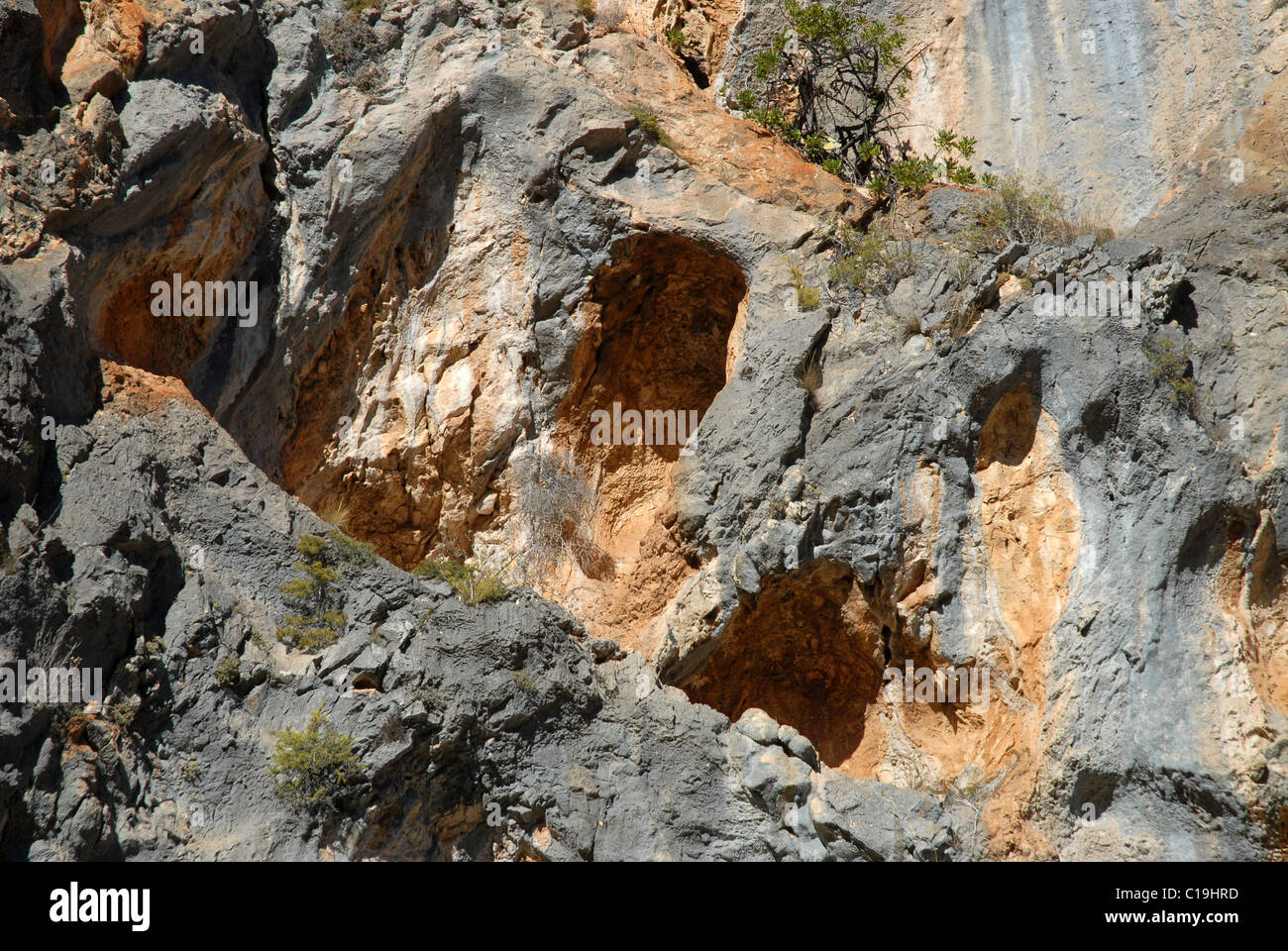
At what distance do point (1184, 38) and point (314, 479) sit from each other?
9368mm

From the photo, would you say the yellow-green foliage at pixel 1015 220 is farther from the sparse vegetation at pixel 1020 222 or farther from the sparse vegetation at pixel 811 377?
the sparse vegetation at pixel 811 377

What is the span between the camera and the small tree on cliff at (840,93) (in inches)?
500

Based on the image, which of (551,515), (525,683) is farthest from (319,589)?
(551,515)

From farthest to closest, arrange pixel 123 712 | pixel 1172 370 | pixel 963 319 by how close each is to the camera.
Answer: pixel 963 319
pixel 1172 370
pixel 123 712

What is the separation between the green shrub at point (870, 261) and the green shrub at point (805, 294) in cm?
25

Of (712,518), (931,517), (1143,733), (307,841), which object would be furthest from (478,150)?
(1143,733)

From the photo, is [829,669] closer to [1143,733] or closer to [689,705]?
[689,705]

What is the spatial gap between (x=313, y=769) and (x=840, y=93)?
916cm

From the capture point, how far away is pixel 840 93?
1329cm

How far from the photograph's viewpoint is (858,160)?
13.0 meters

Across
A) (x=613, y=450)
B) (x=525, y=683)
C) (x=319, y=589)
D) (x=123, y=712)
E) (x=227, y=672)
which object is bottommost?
(x=123, y=712)

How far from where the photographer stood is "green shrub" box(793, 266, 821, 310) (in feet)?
34.3

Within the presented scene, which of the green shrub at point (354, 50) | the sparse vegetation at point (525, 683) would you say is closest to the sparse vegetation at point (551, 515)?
the sparse vegetation at point (525, 683)

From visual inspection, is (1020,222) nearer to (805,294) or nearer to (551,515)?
(805,294)
